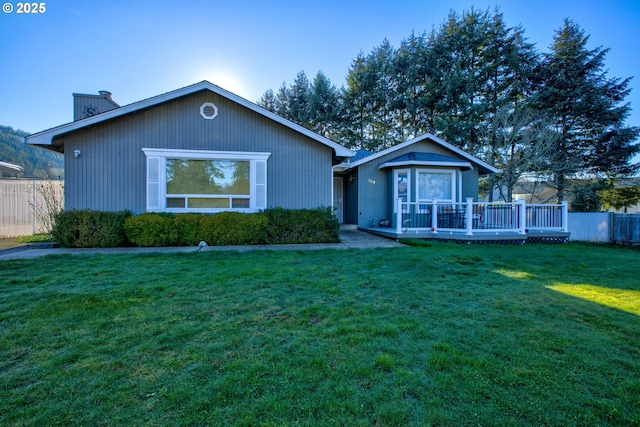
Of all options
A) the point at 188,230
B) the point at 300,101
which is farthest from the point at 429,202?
the point at 300,101

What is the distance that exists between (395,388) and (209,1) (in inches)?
494

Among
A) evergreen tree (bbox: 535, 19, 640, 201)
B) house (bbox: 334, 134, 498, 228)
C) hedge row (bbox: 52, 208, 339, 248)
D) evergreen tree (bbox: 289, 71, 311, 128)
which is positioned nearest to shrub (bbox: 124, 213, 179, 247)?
hedge row (bbox: 52, 208, 339, 248)

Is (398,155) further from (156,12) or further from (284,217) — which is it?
(156,12)

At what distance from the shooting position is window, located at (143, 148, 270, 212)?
8859 millimetres

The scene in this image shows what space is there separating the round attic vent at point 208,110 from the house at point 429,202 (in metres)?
5.42

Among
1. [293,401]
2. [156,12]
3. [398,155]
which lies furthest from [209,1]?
[293,401]

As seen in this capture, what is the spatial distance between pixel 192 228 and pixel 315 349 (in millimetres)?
6716

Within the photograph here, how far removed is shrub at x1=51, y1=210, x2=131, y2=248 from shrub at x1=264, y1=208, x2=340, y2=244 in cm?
401

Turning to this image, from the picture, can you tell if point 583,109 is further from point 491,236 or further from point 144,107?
point 144,107

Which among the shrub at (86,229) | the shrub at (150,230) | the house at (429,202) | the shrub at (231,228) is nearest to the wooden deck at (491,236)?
the house at (429,202)

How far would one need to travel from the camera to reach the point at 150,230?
7934mm

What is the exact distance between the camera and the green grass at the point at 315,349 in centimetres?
179

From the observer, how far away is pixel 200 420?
1.69 m

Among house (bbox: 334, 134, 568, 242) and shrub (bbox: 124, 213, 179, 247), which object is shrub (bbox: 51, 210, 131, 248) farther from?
house (bbox: 334, 134, 568, 242)
